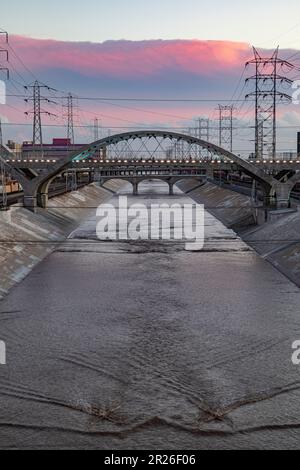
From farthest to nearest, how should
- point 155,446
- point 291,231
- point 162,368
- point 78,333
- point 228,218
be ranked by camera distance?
point 228,218, point 291,231, point 78,333, point 162,368, point 155,446

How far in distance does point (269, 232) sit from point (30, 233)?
99.6ft

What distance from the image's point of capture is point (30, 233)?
2630 inches

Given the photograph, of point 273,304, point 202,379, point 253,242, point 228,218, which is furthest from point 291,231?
point 202,379

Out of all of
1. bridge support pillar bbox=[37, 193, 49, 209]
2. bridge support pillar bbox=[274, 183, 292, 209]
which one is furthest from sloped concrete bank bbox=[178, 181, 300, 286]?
bridge support pillar bbox=[37, 193, 49, 209]

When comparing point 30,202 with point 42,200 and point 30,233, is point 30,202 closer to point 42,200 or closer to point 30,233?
point 42,200

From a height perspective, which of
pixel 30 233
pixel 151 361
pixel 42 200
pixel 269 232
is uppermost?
pixel 42 200

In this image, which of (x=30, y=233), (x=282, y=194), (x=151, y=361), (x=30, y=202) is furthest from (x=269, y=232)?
(x=151, y=361)

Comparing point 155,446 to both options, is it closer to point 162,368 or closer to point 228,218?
point 162,368

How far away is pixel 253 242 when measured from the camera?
6694 centimetres

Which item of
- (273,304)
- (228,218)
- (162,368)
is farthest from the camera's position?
(228,218)

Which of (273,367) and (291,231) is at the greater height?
(291,231)

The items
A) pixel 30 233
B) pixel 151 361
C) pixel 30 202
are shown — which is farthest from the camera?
pixel 30 202

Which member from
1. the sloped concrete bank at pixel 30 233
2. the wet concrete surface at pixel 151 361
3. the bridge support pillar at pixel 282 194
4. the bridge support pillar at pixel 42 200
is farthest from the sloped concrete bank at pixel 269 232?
the bridge support pillar at pixel 42 200

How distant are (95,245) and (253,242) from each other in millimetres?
20303
